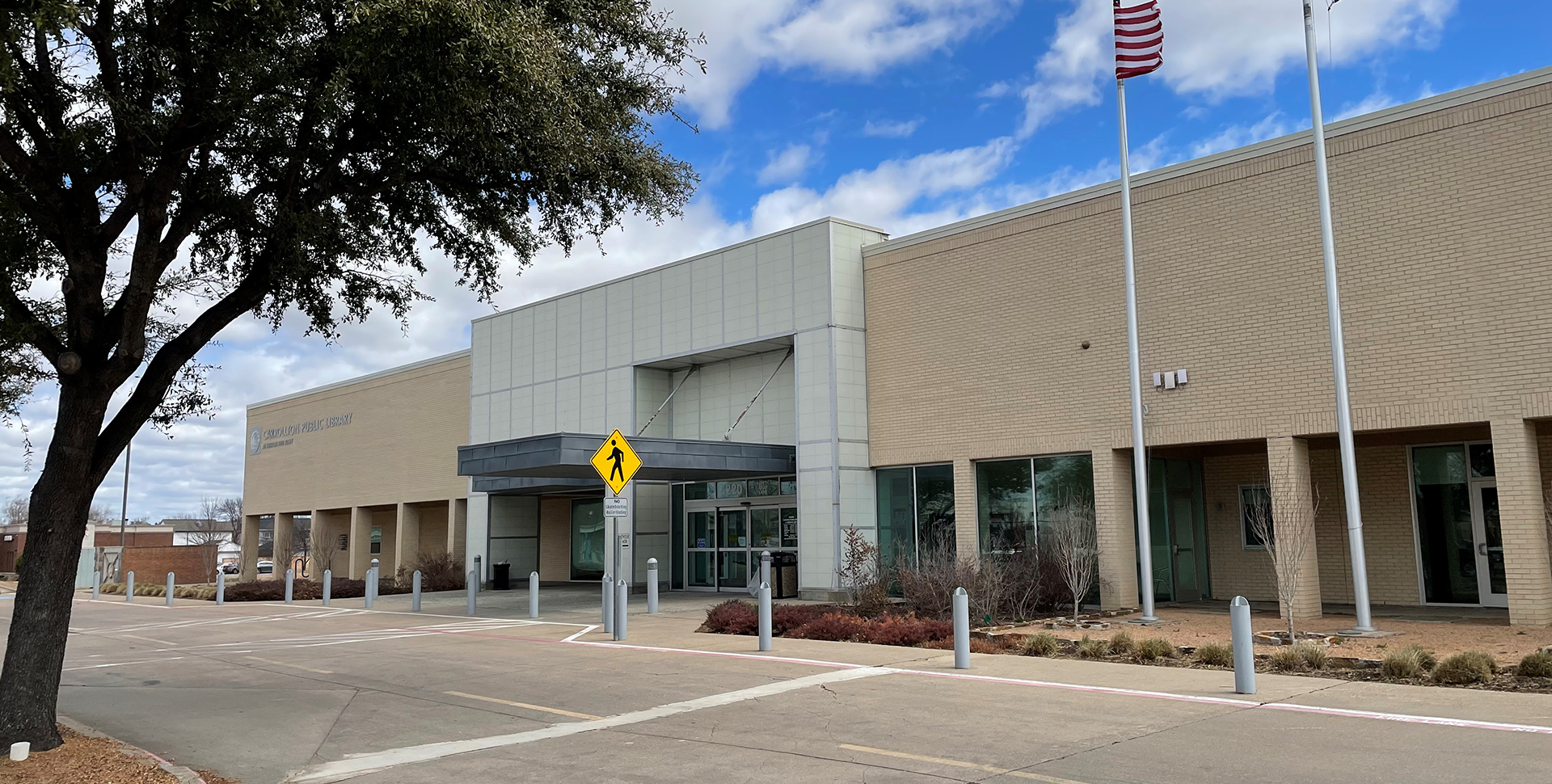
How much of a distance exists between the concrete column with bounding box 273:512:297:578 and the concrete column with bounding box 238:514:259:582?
210 cm

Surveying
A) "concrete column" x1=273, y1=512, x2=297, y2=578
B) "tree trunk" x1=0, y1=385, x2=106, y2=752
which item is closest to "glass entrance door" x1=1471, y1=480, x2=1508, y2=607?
"tree trunk" x1=0, y1=385, x2=106, y2=752

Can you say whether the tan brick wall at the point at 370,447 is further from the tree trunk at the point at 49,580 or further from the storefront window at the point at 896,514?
the tree trunk at the point at 49,580

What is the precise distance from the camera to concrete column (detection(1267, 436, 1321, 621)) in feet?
57.1

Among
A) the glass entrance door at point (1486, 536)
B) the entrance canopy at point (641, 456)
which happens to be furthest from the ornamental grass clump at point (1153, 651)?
the entrance canopy at point (641, 456)

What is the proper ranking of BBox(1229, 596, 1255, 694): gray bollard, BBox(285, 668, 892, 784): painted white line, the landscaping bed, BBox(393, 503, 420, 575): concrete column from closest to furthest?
BBox(285, 668, 892, 784): painted white line < BBox(1229, 596, 1255, 694): gray bollard < the landscaping bed < BBox(393, 503, 420, 575): concrete column

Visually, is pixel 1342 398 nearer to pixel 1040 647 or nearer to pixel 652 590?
pixel 1040 647

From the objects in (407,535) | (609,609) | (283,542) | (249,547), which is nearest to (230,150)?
(609,609)

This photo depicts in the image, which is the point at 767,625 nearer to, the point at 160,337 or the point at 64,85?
the point at 160,337

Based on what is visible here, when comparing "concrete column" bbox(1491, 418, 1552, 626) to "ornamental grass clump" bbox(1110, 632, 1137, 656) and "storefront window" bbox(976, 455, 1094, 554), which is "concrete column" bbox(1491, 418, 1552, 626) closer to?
"ornamental grass clump" bbox(1110, 632, 1137, 656)

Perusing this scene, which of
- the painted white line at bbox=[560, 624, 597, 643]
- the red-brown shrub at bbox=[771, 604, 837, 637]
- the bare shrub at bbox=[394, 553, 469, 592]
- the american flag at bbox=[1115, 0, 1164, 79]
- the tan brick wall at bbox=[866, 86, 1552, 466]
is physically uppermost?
the american flag at bbox=[1115, 0, 1164, 79]

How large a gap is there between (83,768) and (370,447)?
1471 inches

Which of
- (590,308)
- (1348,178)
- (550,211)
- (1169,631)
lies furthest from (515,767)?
(590,308)

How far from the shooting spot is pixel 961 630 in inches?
532

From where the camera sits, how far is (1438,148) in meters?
17.2
